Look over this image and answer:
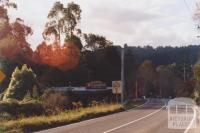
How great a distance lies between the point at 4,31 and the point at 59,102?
106 ft

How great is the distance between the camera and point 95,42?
Answer: 9969 cm

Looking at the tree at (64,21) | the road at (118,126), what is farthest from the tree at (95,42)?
the road at (118,126)

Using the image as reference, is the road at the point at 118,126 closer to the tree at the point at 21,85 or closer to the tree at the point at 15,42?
the tree at the point at 21,85

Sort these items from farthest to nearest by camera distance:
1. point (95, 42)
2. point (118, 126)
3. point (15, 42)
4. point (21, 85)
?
point (95, 42) < point (15, 42) < point (21, 85) < point (118, 126)

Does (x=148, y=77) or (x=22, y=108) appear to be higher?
(x=148, y=77)

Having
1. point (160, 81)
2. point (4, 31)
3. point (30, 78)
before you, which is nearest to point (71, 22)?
point (4, 31)

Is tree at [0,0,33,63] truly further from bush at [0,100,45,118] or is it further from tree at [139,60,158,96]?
tree at [139,60,158,96]

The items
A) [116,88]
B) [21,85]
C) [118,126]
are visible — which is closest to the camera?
[118,126]

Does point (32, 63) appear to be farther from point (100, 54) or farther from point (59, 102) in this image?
point (59, 102)

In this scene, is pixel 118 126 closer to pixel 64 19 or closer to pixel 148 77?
pixel 64 19

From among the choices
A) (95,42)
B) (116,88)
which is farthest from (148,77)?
(116,88)

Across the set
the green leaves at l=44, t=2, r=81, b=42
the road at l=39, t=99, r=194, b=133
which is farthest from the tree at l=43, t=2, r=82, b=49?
the road at l=39, t=99, r=194, b=133

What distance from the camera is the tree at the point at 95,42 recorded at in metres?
98.6

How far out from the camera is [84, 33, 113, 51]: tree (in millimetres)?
98625
